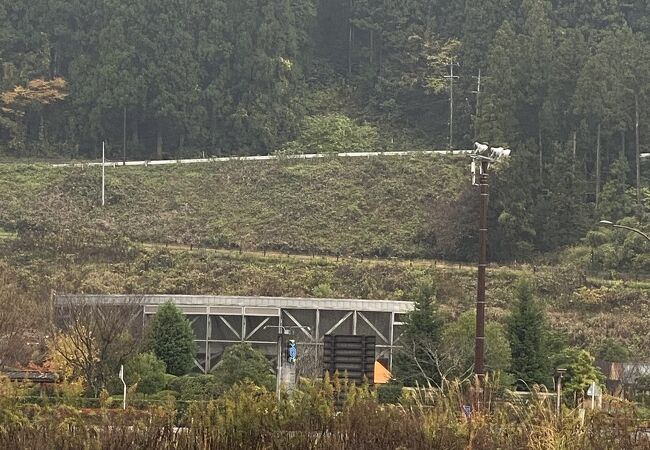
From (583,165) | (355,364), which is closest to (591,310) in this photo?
(583,165)

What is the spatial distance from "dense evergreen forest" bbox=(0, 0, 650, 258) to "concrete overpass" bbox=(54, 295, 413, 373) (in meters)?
16.6

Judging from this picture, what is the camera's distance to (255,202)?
64562 mm

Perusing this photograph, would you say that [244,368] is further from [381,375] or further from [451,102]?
[451,102]

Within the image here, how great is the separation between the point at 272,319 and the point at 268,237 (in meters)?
16.6

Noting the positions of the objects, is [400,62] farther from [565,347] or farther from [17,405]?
[17,405]

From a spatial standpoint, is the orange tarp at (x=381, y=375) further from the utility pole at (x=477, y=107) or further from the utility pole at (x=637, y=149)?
the utility pole at (x=477, y=107)

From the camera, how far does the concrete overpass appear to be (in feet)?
145

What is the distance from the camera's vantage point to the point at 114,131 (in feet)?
240

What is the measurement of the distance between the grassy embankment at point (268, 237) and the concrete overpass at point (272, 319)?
6.18 meters

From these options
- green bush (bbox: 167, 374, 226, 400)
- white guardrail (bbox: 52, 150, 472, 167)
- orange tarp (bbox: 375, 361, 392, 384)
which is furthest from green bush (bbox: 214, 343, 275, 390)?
white guardrail (bbox: 52, 150, 472, 167)

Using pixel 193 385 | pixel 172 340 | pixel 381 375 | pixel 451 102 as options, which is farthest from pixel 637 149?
pixel 193 385

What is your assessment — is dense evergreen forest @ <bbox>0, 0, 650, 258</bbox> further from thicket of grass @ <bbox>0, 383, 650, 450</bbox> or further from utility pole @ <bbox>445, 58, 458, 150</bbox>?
thicket of grass @ <bbox>0, 383, 650, 450</bbox>

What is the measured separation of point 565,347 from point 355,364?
16528 millimetres

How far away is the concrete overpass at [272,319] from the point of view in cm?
4406
